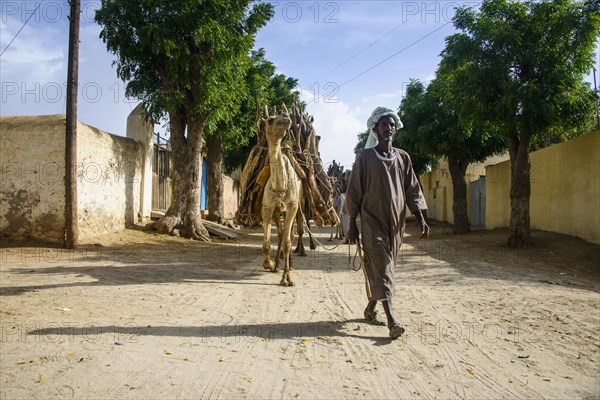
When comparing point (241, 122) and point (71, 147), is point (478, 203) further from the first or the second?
point (71, 147)

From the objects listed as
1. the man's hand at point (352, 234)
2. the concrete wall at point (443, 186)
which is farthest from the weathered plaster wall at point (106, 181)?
the concrete wall at point (443, 186)

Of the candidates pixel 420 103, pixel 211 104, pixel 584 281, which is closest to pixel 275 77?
pixel 420 103

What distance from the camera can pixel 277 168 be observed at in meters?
7.79

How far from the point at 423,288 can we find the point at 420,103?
45.1 feet

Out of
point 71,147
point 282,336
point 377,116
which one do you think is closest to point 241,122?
point 71,147

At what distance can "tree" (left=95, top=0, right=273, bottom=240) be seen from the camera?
13273 mm

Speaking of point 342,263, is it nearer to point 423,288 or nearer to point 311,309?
point 423,288

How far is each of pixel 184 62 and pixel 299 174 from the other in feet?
21.0

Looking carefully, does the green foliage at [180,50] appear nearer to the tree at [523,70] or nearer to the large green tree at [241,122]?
the large green tree at [241,122]

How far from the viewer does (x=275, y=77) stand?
25266mm

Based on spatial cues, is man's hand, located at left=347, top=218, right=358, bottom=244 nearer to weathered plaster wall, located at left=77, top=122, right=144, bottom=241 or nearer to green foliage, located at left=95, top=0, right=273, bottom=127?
weathered plaster wall, located at left=77, top=122, right=144, bottom=241

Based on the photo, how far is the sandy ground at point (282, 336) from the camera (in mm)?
3688

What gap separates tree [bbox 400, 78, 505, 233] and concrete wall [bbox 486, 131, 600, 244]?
4.02 metres

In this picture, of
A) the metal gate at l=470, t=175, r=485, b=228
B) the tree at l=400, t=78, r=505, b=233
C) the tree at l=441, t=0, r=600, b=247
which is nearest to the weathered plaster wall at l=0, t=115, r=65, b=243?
the tree at l=441, t=0, r=600, b=247
